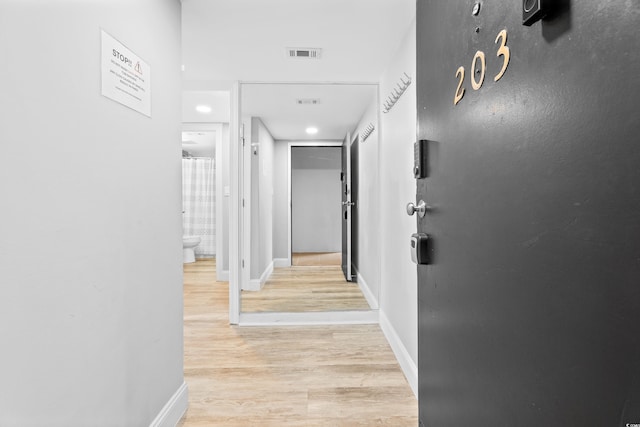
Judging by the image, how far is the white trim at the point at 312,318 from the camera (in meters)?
3.02

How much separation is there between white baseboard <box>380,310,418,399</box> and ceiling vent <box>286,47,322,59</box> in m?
1.97

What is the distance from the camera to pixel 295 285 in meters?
4.25

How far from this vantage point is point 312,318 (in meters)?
3.07

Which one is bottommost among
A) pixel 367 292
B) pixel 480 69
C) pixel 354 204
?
pixel 367 292

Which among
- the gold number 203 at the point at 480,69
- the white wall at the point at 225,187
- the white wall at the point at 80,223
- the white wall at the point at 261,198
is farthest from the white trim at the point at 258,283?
the gold number 203 at the point at 480,69

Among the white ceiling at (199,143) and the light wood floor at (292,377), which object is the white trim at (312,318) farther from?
the white ceiling at (199,143)

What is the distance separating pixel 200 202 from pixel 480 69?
6.51m

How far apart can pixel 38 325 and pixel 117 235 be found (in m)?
0.39

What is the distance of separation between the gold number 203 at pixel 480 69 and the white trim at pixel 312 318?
2.40 metres

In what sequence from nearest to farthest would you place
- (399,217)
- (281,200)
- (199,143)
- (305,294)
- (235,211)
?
(399,217), (235,211), (305,294), (281,200), (199,143)

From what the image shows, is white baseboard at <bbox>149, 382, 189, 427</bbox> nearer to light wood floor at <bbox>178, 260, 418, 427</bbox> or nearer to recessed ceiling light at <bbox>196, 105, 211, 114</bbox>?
light wood floor at <bbox>178, 260, 418, 427</bbox>

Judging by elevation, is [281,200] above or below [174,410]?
above

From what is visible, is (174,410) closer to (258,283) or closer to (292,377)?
(292,377)

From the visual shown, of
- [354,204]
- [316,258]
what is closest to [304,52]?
[354,204]
